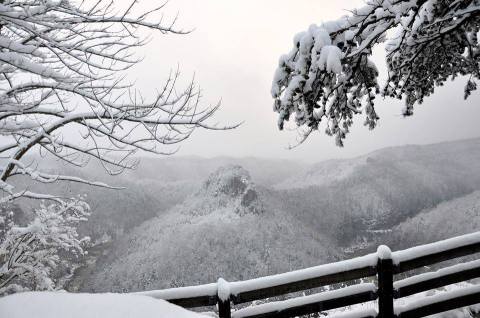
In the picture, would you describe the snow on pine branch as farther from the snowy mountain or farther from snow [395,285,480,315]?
the snowy mountain

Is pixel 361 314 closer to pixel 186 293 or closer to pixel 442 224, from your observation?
pixel 186 293

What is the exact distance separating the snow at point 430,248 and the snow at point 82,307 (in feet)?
9.62

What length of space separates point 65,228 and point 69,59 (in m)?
6.12

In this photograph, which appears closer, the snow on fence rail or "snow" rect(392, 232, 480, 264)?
the snow on fence rail

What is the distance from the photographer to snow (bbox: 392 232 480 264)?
464 cm

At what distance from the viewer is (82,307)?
286 cm

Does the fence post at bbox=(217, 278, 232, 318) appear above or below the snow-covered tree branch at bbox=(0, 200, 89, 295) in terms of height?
below

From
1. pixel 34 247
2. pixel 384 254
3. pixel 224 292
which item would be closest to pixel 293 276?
pixel 224 292

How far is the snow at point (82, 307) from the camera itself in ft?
9.02

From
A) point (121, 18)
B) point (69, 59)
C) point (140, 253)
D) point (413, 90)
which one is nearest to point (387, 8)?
point (413, 90)

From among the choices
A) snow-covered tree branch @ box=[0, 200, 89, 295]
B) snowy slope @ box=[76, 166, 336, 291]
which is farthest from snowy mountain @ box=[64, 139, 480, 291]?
snow-covered tree branch @ box=[0, 200, 89, 295]

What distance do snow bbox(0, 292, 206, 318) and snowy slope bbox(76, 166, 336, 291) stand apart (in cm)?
10116

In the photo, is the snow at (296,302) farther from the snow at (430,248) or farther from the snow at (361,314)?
the snow at (430,248)

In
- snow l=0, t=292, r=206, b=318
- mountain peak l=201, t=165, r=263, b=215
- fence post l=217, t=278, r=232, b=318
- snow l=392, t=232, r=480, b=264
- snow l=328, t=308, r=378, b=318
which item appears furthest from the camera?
mountain peak l=201, t=165, r=263, b=215
